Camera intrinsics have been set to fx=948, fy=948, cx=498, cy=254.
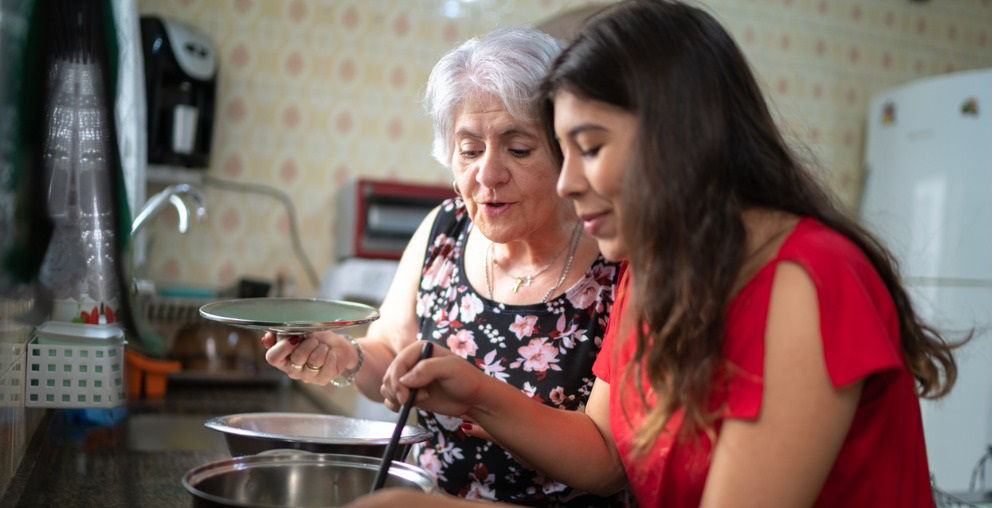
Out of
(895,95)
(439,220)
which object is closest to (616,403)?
(439,220)

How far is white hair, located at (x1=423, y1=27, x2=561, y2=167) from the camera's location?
1352 millimetres

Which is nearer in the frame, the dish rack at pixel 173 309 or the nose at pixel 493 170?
the nose at pixel 493 170

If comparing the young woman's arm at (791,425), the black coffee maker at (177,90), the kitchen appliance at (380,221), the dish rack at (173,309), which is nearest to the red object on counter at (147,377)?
the dish rack at (173,309)

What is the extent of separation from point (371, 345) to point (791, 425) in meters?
0.89

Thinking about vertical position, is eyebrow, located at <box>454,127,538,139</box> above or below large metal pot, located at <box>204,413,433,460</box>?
above

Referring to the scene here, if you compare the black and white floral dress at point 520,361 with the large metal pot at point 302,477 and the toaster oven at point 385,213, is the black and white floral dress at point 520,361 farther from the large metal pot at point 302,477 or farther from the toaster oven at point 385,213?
the toaster oven at point 385,213

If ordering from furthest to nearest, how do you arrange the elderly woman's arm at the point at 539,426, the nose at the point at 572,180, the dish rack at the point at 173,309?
the dish rack at the point at 173,309
the elderly woman's arm at the point at 539,426
the nose at the point at 572,180

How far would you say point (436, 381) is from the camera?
3.64 feet

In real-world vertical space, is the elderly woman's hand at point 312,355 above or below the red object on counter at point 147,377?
above

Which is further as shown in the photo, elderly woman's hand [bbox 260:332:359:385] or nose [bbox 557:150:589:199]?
elderly woman's hand [bbox 260:332:359:385]

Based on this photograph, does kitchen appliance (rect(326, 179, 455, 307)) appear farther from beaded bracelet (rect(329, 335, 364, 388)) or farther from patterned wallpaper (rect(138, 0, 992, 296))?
beaded bracelet (rect(329, 335, 364, 388))

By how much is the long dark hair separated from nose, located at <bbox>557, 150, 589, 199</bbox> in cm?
6

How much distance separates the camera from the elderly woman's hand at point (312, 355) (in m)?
1.32

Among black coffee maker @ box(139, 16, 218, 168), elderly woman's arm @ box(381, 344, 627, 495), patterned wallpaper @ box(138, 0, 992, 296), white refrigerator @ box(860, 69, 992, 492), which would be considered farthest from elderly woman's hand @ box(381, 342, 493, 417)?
white refrigerator @ box(860, 69, 992, 492)
